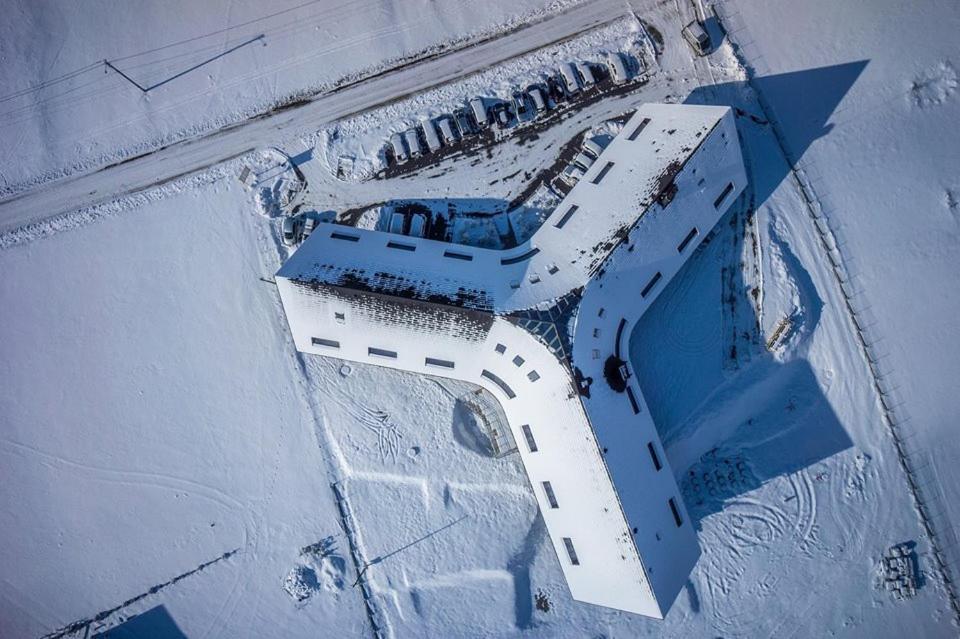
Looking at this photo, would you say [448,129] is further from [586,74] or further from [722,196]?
[722,196]

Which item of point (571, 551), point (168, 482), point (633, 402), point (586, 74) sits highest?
point (586, 74)

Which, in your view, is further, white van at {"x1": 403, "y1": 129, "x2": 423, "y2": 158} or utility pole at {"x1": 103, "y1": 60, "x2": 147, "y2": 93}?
utility pole at {"x1": 103, "y1": 60, "x2": 147, "y2": 93}

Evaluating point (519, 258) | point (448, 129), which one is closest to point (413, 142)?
point (448, 129)

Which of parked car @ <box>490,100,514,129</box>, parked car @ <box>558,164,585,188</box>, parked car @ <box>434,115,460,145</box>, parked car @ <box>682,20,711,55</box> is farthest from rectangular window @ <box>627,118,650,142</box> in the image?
parked car @ <box>434,115,460,145</box>

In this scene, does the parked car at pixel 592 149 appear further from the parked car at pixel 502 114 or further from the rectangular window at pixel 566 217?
the rectangular window at pixel 566 217

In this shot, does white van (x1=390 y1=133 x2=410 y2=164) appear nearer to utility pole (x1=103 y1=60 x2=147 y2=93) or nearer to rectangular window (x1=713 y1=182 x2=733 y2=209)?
utility pole (x1=103 y1=60 x2=147 y2=93)

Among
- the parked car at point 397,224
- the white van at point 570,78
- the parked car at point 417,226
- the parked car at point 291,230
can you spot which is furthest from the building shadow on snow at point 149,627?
the white van at point 570,78
